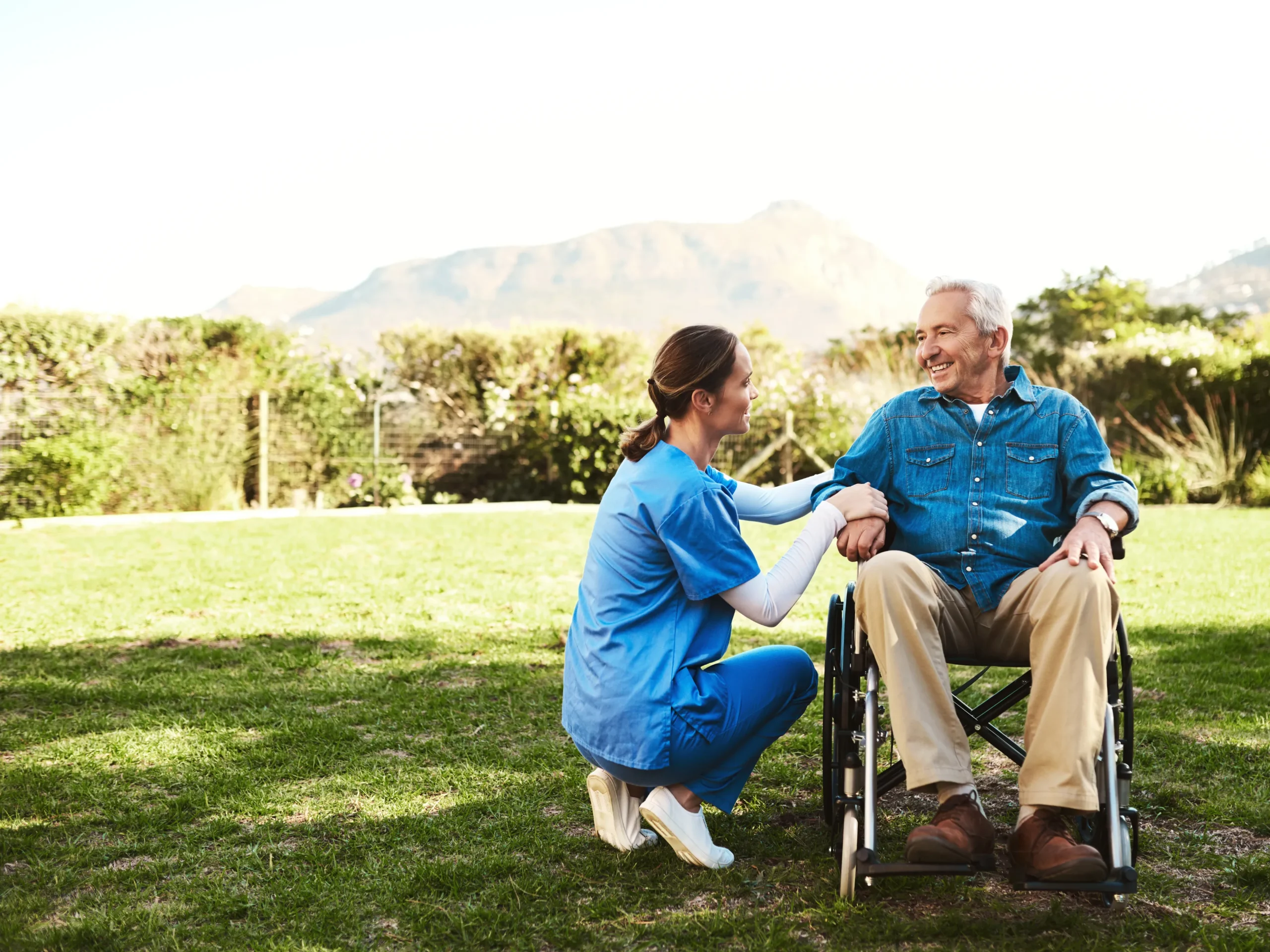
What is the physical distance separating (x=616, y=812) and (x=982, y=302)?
157cm

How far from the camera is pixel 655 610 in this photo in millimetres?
2566

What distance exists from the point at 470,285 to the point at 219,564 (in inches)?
6534

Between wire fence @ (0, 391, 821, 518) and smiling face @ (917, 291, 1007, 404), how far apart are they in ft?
29.2

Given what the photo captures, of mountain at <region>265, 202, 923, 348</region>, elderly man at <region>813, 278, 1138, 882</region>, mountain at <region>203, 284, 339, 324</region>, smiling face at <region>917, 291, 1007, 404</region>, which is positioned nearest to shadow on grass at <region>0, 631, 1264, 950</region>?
elderly man at <region>813, 278, 1138, 882</region>

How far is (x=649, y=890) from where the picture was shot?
8.05 feet

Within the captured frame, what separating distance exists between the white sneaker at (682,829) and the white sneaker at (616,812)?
13 cm

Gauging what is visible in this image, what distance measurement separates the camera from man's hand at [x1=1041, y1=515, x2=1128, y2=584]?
2.36 metres

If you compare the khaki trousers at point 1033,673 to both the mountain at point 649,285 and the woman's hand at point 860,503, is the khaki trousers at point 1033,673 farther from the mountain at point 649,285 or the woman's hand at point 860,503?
the mountain at point 649,285

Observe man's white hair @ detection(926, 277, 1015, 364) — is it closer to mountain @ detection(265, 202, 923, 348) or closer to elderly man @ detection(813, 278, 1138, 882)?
elderly man @ detection(813, 278, 1138, 882)

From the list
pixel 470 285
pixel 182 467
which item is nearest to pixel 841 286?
pixel 470 285

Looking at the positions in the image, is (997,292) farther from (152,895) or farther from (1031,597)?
(152,895)

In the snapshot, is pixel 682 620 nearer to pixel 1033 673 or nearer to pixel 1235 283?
pixel 1033 673

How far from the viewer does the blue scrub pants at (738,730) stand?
252 cm

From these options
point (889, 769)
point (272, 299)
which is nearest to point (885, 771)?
point (889, 769)
